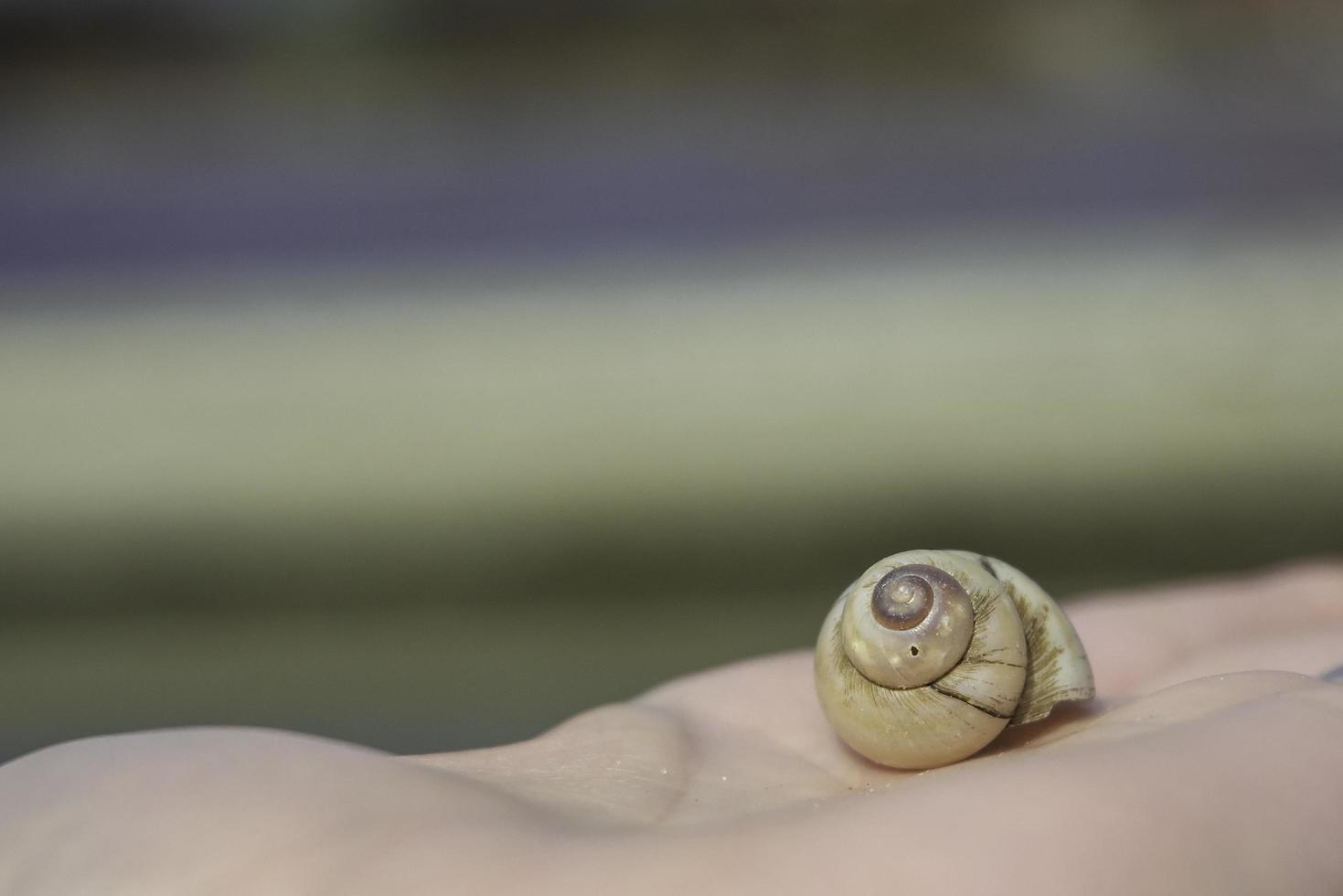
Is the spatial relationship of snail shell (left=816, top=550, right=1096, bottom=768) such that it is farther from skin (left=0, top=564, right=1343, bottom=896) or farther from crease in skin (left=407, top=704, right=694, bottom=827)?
crease in skin (left=407, top=704, right=694, bottom=827)

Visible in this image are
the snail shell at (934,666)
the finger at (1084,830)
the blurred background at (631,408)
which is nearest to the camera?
the finger at (1084,830)

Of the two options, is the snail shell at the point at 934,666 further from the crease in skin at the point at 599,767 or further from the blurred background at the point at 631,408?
the blurred background at the point at 631,408

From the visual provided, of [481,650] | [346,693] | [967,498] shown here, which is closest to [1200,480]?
[967,498]

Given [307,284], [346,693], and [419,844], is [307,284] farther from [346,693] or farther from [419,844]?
[419,844]

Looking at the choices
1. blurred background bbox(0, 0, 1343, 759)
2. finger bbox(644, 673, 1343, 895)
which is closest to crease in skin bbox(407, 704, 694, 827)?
finger bbox(644, 673, 1343, 895)

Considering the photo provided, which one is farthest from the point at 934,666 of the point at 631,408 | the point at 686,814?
the point at 631,408

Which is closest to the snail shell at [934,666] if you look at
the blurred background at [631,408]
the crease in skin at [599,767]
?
the crease in skin at [599,767]
